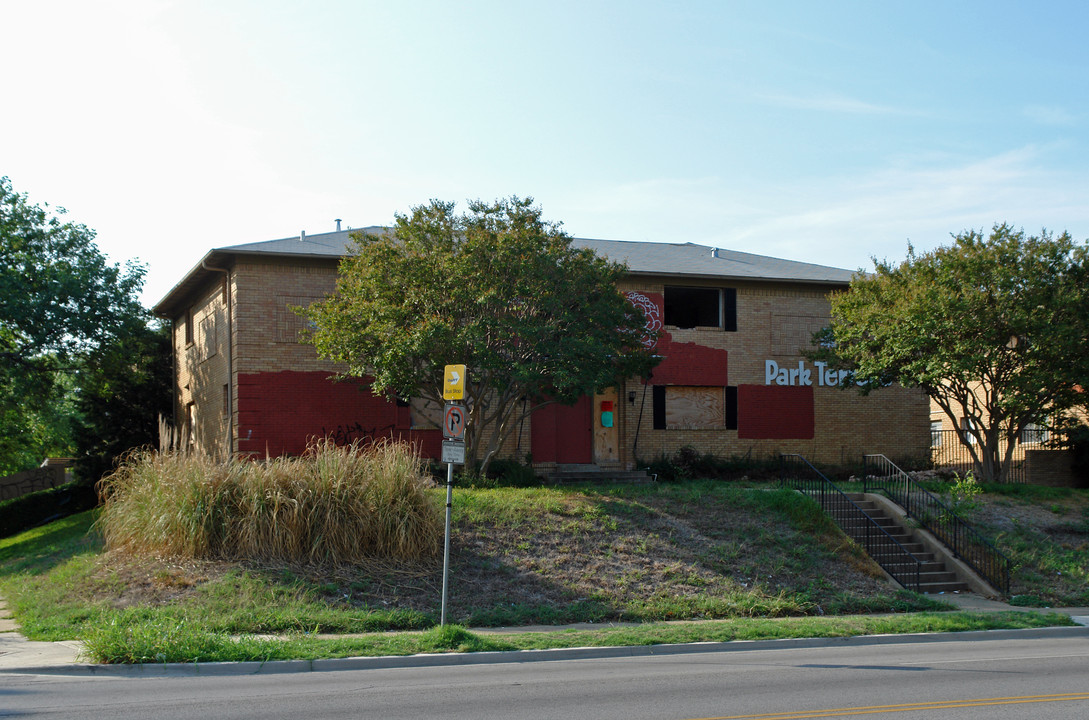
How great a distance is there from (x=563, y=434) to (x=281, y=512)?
11.7 metres

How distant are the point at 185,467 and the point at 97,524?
2.55 meters

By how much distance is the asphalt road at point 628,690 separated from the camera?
783 cm

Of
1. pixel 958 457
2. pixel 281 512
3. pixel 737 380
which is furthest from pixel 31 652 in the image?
pixel 958 457

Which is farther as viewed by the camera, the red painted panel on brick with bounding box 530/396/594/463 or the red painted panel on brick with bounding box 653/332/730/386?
the red painted panel on brick with bounding box 653/332/730/386

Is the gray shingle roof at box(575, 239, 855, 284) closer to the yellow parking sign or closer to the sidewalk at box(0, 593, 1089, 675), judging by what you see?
the yellow parking sign

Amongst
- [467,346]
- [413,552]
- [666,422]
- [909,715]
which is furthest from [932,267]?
[909,715]

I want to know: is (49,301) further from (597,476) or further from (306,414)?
(597,476)

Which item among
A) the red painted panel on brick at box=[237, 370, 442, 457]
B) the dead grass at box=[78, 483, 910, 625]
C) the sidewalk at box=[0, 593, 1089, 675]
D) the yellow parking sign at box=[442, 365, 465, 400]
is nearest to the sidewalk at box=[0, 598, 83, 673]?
the sidewalk at box=[0, 593, 1089, 675]

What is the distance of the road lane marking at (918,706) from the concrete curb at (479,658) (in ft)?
11.8

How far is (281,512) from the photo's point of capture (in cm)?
1437

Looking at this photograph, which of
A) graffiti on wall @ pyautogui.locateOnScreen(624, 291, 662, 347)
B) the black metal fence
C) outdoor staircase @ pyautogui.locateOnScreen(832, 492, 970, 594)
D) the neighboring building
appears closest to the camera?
outdoor staircase @ pyautogui.locateOnScreen(832, 492, 970, 594)

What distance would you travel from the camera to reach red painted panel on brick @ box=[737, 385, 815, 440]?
26.6 meters

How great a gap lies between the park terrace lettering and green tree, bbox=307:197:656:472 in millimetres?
8404

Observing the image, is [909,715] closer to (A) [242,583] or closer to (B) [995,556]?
(A) [242,583]
